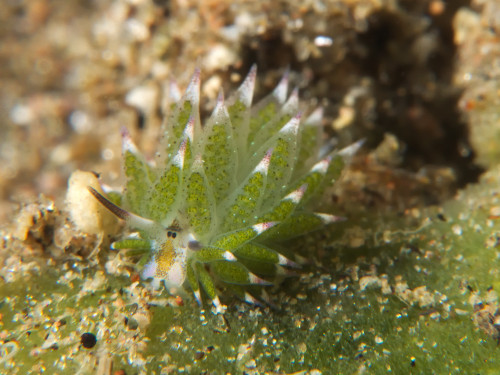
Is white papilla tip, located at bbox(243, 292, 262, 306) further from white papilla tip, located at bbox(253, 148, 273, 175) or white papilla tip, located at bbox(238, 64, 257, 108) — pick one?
white papilla tip, located at bbox(238, 64, 257, 108)

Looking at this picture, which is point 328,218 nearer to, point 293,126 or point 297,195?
point 297,195

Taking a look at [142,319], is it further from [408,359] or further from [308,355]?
[408,359]

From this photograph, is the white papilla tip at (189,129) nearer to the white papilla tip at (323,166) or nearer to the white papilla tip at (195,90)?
the white papilla tip at (195,90)

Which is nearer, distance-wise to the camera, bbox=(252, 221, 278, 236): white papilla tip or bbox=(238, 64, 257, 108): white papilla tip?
bbox=(252, 221, 278, 236): white papilla tip

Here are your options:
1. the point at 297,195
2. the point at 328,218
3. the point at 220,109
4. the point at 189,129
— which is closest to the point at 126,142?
Answer: the point at 189,129

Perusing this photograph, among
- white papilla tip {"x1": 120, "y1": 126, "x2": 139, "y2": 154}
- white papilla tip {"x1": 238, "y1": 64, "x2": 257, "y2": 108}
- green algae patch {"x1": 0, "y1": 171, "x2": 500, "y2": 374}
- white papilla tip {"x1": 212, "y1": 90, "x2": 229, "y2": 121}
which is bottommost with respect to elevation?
green algae patch {"x1": 0, "y1": 171, "x2": 500, "y2": 374}

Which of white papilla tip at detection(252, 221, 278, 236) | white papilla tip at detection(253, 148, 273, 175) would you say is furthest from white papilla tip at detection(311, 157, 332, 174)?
white papilla tip at detection(252, 221, 278, 236)

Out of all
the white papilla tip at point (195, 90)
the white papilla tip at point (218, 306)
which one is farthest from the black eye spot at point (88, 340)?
the white papilla tip at point (195, 90)
